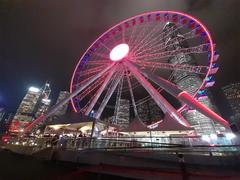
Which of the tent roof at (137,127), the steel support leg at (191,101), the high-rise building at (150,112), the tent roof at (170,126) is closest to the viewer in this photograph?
the steel support leg at (191,101)

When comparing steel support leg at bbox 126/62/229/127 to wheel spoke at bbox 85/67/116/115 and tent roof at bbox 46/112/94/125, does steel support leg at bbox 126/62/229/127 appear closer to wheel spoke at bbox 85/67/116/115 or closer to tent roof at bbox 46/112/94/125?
wheel spoke at bbox 85/67/116/115

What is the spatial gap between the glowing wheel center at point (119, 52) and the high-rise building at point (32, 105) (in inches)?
3429

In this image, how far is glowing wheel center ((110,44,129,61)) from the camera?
15.5 m

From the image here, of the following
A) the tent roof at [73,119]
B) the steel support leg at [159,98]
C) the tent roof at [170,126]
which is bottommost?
the tent roof at [170,126]

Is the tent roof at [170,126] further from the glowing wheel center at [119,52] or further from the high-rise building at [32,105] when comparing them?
the high-rise building at [32,105]

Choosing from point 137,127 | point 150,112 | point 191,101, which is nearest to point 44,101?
point 150,112

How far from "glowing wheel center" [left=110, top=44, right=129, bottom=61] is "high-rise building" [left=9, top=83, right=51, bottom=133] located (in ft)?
286

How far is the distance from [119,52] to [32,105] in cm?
10304

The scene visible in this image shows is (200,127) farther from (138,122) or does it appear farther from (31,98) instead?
(31,98)

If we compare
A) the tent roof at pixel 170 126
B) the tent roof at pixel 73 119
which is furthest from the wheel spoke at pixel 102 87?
the tent roof at pixel 170 126

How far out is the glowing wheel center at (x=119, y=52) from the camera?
50.8ft

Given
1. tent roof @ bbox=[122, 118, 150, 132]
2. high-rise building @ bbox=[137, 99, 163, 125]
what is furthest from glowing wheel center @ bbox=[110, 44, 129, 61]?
high-rise building @ bbox=[137, 99, 163, 125]

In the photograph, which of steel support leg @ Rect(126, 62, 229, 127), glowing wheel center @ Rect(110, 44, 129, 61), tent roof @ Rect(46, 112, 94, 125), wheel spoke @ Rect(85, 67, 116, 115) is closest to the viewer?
steel support leg @ Rect(126, 62, 229, 127)

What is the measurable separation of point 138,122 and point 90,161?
6753 mm
